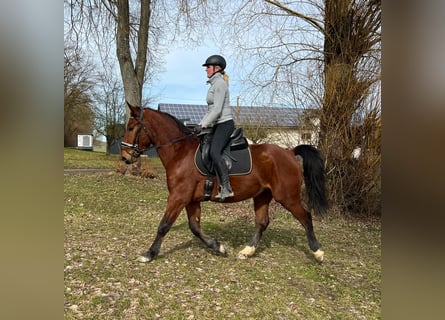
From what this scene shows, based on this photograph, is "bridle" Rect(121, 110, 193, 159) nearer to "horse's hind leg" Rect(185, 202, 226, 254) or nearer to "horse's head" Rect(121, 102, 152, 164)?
"horse's head" Rect(121, 102, 152, 164)

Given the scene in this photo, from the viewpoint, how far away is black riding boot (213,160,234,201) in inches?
169

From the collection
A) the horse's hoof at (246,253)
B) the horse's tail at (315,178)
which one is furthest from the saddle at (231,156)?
the horse's hoof at (246,253)

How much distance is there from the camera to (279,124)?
28.5 feet

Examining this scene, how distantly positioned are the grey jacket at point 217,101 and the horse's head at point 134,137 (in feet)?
2.70

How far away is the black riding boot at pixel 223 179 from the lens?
169 inches

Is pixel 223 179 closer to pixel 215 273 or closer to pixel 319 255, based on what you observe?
pixel 215 273

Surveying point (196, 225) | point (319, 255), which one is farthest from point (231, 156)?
point (319, 255)

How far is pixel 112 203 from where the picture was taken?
8367mm

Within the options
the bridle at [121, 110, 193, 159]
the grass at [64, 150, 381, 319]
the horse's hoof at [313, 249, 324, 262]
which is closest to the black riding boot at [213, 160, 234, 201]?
the bridle at [121, 110, 193, 159]

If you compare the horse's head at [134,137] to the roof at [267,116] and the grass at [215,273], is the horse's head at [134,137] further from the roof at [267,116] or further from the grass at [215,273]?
the roof at [267,116]

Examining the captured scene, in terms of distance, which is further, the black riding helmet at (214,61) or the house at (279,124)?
the house at (279,124)
